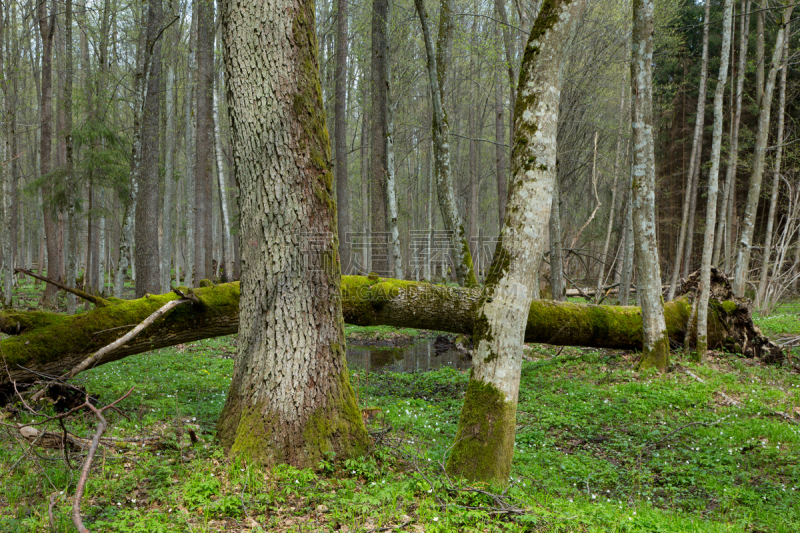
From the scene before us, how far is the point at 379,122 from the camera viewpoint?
50.9 ft

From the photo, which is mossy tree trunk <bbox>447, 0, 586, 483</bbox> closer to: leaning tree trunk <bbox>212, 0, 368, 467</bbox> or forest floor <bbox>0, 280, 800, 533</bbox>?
forest floor <bbox>0, 280, 800, 533</bbox>

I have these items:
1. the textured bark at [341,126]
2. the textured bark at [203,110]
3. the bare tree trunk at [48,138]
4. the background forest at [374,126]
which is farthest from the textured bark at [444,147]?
the bare tree trunk at [48,138]

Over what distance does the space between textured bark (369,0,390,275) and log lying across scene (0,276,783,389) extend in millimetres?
7564

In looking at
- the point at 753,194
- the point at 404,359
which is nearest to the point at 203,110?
the point at 404,359

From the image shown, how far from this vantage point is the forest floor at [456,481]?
3273mm

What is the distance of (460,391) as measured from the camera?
8.45 metres

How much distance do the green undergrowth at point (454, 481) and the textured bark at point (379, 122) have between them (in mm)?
8340

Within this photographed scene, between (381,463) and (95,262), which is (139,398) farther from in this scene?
(95,262)

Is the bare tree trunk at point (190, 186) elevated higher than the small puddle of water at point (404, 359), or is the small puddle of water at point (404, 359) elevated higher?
the bare tree trunk at point (190, 186)

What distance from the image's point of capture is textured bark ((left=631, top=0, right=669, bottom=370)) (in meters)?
8.11

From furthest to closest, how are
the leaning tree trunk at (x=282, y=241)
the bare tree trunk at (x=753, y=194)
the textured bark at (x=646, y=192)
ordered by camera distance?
the bare tree trunk at (x=753, y=194) < the textured bark at (x=646, y=192) < the leaning tree trunk at (x=282, y=241)

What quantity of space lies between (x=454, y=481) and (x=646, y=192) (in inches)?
260

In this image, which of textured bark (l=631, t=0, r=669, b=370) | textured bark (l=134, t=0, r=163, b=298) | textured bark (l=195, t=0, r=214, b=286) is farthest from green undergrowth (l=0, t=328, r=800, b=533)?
textured bark (l=195, t=0, r=214, b=286)

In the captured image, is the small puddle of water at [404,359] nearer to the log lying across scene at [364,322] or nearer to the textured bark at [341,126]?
the log lying across scene at [364,322]
